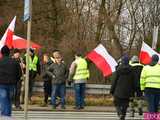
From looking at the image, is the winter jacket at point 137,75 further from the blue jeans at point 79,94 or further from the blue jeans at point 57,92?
the blue jeans at point 57,92

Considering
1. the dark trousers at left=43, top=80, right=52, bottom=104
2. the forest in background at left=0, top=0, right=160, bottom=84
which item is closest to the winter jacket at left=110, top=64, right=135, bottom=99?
the dark trousers at left=43, top=80, right=52, bottom=104

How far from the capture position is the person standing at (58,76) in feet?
70.5

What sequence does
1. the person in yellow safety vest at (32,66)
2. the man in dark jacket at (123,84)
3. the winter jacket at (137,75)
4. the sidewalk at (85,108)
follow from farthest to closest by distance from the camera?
the person in yellow safety vest at (32,66), the sidewalk at (85,108), the winter jacket at (137,75), the man in dark jacket at (123,84)

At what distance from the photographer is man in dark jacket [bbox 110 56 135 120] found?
16.3m

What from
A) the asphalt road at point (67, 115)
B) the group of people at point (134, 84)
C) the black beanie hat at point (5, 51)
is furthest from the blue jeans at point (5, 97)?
the group of people at point (134, 84)

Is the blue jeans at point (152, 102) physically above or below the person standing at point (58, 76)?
below

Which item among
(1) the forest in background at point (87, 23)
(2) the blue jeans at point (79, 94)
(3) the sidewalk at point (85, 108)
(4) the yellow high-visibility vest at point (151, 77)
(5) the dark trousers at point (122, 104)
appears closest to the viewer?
(4) the yellow high-visibility vest at point (151, 77)

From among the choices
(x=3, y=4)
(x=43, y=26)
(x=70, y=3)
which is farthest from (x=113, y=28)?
(x=3, y=4)

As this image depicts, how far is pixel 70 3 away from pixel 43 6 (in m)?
4.21

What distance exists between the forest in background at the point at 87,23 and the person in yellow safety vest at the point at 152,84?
1623 cm

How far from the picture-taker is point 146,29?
44.2 m

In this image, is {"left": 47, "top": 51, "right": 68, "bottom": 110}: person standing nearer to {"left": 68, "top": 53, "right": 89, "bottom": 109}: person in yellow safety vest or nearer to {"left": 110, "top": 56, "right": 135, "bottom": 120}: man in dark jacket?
{"left": 68, "top": 53, "right": 89, "bottom": 109}: person in yellow safety vest

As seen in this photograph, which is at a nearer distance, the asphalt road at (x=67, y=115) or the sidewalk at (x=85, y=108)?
the asphalt road at (x=67, y=115)

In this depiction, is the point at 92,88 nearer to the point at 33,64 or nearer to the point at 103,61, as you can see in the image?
the point at 33,64
